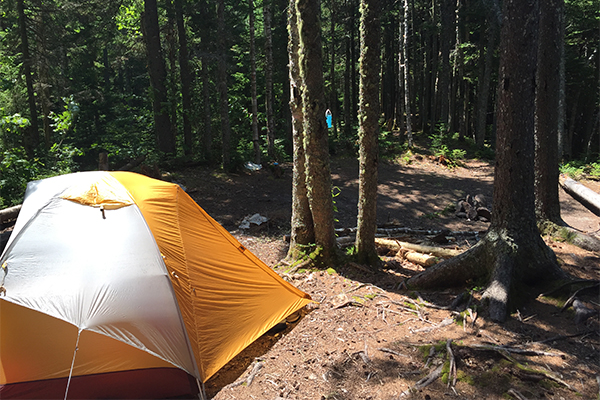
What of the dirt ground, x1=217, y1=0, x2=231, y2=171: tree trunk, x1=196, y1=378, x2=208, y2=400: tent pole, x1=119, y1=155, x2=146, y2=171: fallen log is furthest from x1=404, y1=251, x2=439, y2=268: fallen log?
x1=119, y1=155, x2=146, y2=171: fallen log

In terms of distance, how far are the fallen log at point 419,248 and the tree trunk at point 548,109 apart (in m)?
2.02

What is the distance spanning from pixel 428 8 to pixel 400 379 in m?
29.4

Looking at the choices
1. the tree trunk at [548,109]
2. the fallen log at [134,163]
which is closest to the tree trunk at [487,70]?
the tree trunk at [548,109]

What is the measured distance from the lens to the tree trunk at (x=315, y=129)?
20.8 feet

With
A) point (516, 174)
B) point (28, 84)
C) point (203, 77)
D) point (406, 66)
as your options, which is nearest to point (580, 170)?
point (406, 66)

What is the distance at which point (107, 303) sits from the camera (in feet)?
12.7

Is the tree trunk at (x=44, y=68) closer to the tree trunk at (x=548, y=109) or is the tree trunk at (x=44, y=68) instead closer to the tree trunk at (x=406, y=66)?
the tree trunk at (x=406, y=66)

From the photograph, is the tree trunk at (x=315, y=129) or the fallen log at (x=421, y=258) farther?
the fallen log at (x=421, y=258)

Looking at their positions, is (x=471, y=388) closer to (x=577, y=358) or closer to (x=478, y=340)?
(x=478, y=340)

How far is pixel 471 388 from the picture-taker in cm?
328

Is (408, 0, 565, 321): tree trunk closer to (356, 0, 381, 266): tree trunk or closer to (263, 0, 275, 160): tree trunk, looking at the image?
(356, 0, 381, 266): tree trunk

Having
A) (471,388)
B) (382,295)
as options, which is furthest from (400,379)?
(382,295)

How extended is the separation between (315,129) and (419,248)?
132 inches

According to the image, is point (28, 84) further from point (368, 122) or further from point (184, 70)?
point (368, 122)
